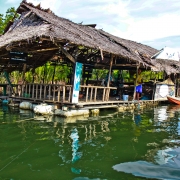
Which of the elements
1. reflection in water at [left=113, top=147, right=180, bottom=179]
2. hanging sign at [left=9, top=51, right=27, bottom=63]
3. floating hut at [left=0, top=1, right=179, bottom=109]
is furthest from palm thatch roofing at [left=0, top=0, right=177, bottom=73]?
reflection in water at [left=113, top=147, right=180, bottom=179]

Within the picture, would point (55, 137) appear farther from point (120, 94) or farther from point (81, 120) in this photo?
point (120, 94)

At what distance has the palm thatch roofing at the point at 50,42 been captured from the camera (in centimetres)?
884

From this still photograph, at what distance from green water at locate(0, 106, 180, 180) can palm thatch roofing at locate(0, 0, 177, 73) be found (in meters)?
3.12

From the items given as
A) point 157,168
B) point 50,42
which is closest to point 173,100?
point 50,42

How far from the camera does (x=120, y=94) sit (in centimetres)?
1516

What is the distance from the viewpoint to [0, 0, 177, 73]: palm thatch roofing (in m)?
8.84

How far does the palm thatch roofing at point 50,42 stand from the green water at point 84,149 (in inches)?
123

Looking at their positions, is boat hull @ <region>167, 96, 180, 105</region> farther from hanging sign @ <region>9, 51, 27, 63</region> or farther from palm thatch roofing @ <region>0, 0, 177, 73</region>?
hanging sign @ <region>9, 51, 27, 63</region>

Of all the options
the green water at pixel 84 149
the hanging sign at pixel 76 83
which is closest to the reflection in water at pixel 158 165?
the green water at pixel 84 149

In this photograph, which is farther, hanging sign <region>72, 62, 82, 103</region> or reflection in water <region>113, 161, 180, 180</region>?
hanging sign <region>72, 62, 82, 103</region>

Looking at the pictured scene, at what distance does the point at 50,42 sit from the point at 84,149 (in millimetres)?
5965

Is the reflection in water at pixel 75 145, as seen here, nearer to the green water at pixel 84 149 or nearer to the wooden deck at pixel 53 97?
the green water at pixel 84 149

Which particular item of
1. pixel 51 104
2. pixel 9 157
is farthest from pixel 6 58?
pixel 9 157

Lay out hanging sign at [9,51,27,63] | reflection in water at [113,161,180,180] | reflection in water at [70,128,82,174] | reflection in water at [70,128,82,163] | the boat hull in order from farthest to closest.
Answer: the boat hull
hanging sign at [9,51,27,63]
reflection in water at [70,128,82,163]
reflection in water at [70,128,82,174]
reflection in water at [113,161,180,180]
